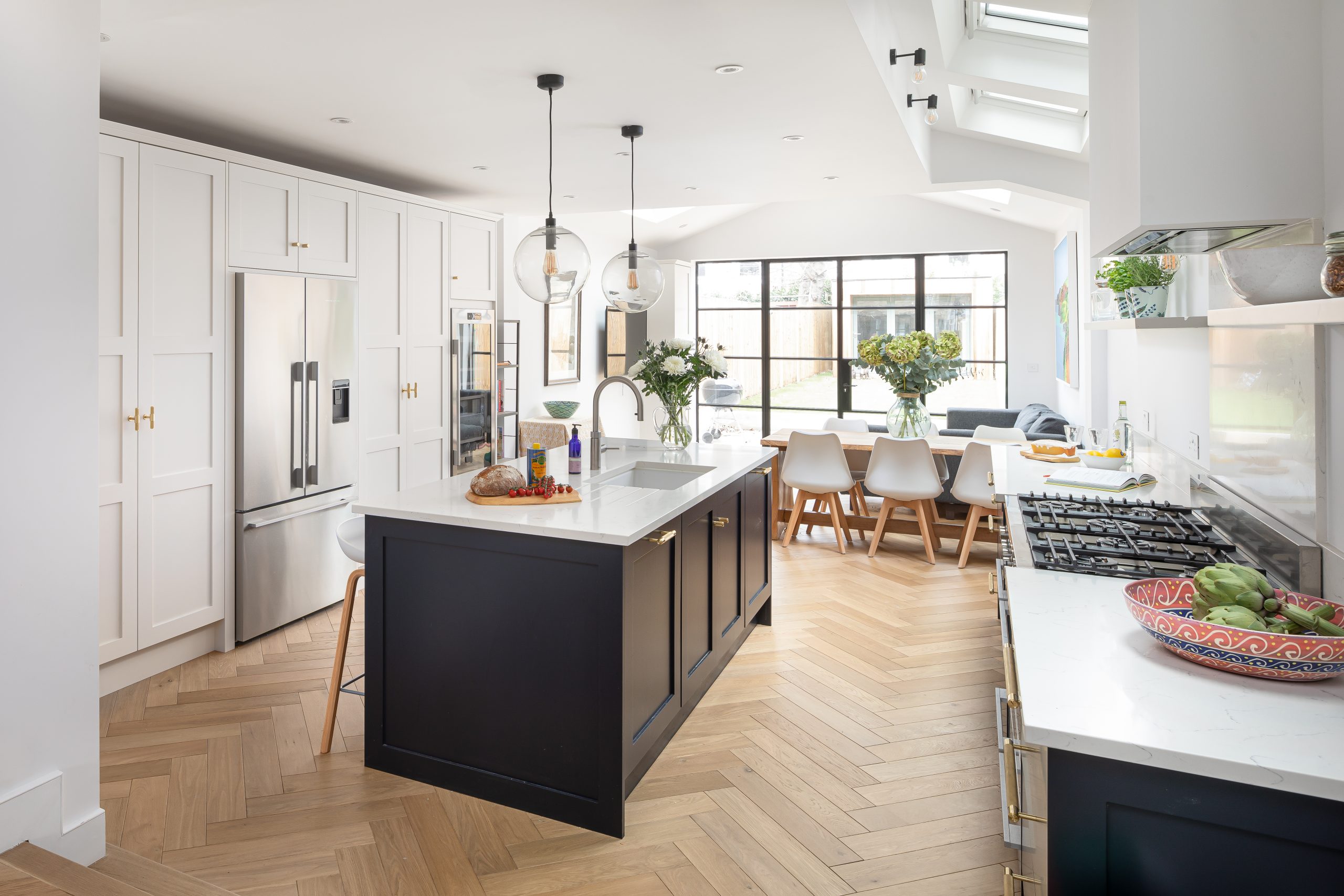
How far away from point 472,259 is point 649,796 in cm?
381

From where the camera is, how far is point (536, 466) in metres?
2.86

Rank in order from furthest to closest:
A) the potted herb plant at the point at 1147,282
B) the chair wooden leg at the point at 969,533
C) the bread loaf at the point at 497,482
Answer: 1. the chair wooden leg at the point at 969,533
2. the potted herb plant at the point at 1147,282
3. the bread loaf at the point at 497,482

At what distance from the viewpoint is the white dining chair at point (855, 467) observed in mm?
6035

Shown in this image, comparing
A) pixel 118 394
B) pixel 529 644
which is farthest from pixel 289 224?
pixel 529 644

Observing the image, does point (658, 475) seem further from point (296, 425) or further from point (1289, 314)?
point (1289, 314)

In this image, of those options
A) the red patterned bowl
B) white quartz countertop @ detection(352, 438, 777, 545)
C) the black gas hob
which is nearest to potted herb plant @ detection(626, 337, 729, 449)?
white quartz countertop @ detection(352, 438, 777, 545)

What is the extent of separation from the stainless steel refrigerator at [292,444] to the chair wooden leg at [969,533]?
374cm

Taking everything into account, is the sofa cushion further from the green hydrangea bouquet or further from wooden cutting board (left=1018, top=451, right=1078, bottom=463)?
wooden cutting board (left=1018, top=451, right=1078, bottom=463)

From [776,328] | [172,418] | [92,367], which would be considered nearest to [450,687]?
[92,367]

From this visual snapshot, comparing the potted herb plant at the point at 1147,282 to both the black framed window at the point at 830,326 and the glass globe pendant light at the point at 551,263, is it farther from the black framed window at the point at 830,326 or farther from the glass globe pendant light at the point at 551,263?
the black framed window at the point at 830,326

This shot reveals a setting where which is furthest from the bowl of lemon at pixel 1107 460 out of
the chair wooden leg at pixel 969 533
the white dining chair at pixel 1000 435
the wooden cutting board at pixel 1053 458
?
the white dining chair at pixel 1000 435

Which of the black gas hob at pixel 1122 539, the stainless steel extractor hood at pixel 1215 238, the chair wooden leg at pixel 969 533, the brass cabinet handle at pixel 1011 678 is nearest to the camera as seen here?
the brass cabinet handle at pixel 1011 678

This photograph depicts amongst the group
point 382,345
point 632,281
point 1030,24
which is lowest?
point 382,345

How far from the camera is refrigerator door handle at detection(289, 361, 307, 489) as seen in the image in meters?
3.95
